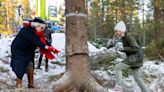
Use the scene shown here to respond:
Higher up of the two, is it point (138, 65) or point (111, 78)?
point (138, 65)

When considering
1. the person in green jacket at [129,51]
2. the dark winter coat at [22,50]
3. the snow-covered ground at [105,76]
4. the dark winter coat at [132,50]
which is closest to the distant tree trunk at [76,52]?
the person in green jacket at [129,51]

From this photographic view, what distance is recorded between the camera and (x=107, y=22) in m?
44.2

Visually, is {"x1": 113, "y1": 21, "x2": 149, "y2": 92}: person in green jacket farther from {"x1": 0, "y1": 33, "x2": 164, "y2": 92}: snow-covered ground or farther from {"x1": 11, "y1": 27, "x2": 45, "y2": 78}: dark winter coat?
{"x1": 11, "y1": 27, "x2": 45, "y2": 78}: dark winter coat

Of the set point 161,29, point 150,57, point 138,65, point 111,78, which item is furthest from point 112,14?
point 138,65

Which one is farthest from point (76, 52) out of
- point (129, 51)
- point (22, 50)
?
point (22, 50)

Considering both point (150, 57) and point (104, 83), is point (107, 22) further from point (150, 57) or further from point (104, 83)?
point (104, 83)

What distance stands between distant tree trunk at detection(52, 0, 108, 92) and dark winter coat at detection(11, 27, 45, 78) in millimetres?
1541

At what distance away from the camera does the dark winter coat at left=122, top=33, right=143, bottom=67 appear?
8.10 metres

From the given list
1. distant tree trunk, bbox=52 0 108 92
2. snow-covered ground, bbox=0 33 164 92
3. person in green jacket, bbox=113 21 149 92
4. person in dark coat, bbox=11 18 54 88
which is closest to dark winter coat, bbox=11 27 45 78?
person in dark coat, bbox=11 18 54 88

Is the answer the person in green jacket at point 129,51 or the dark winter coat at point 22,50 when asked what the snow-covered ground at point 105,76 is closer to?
the dark winter coat at point 22,50

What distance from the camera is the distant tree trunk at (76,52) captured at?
7281 millimetres

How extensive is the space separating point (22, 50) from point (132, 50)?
252 cm

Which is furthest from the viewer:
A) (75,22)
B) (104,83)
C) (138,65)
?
(104,83)

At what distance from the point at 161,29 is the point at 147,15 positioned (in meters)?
28.4
